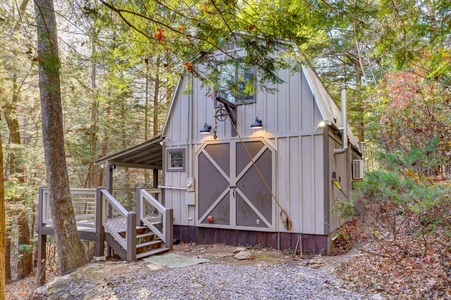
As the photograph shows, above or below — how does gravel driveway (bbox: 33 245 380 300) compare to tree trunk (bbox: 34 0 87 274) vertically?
below

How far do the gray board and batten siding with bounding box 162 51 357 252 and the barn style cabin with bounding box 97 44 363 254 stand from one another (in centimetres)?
2

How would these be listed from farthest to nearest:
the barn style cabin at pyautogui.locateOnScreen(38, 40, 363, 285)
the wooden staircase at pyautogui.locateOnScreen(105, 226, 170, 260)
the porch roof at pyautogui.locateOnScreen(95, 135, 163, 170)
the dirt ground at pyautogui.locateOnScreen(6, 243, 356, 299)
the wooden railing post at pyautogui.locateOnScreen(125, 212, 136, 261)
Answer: the porch roof at pyautogui.locateOnScreen(95, 135, 163, 170), the barn style cabin at pyautogui.locateOnScreen(38, 40, 363, 285), the wooden staircase at pyautogui.locateOnScreen(105, 226, 170, 260), the wooden railing post at pyautogui.locateOnScreen(125, 212, 136, 261), the dirt ground at pyautogui.locateOnScreen(6, 243, 356, 299)

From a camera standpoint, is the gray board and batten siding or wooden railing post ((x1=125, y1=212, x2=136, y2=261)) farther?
the gray board and batten siding

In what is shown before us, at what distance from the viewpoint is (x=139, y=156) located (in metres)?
9.09

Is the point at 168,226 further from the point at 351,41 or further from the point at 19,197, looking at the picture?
the point at 19,197

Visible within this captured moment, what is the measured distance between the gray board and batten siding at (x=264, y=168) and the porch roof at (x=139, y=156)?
47cm

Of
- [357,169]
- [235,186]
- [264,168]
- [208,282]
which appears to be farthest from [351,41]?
[208,282]

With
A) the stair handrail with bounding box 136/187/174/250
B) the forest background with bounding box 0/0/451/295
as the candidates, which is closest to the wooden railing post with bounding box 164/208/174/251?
the stair handrail with bounding box 136/187/174/250

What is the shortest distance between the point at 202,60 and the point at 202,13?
60 cm

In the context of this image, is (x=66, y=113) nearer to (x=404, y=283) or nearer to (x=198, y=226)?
(x=198, y=226)

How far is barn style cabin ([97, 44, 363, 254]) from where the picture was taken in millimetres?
6309

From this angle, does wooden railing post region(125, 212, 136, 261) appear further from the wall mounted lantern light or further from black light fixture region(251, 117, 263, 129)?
the wall mounted lantern light

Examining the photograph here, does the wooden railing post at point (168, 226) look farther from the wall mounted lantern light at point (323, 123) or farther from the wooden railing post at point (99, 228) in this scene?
the wall mounted lantern light at point (323, 123)

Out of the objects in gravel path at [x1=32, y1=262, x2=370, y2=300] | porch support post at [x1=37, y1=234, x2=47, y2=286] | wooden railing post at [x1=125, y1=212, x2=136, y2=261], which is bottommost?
porch support post at [x1=37, y1=234, x2=47, y2=286]
